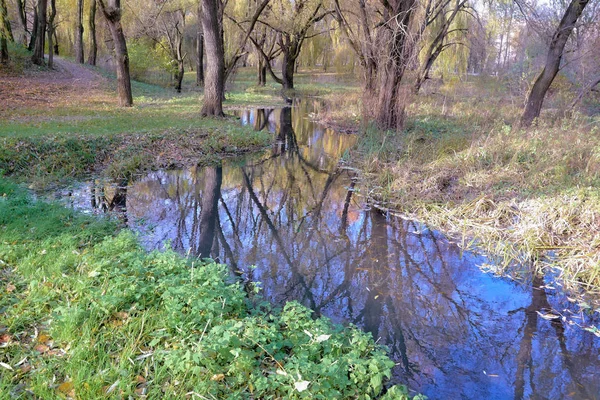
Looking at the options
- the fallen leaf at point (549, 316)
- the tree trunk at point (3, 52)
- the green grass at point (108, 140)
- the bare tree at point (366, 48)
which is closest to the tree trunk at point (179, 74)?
the tree trunk at point (3, 52)

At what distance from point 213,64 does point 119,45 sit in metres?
3.68

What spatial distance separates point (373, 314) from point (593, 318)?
2.29 meters

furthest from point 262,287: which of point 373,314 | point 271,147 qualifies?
point 271,147

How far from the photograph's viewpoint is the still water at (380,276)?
3.77 meters

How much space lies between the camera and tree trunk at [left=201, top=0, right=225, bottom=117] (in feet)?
46.4

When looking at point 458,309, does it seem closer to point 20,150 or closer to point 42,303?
point 42,303

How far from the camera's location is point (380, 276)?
5.41 metres

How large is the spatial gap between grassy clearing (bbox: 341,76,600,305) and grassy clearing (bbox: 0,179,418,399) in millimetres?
3173

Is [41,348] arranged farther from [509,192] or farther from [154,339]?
[509,192]

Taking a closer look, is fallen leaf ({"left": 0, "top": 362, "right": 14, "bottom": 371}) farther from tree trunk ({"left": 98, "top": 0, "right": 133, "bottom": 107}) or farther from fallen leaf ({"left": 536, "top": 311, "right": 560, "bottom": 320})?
tree trunk ({"left": 98, "top": 0, "right": 133, "bottom": 107})

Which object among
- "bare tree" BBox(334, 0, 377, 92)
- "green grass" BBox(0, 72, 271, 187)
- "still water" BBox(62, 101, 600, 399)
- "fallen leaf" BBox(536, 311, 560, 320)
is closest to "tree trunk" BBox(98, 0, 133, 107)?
"green grass" BBox(0, 72, 271, 187)

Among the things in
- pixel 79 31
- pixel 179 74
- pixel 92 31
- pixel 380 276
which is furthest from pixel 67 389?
pixel 92 31

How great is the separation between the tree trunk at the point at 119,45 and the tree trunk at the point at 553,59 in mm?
13057

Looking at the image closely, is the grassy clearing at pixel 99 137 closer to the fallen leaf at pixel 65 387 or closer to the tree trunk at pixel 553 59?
the fallen leaf at pixel 65 387
